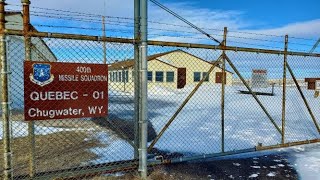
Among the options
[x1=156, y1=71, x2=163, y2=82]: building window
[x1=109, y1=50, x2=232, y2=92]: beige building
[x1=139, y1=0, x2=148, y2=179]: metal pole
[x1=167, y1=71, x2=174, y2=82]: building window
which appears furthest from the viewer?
[x1=167, y1=71, x2=174, y2=82]: building window

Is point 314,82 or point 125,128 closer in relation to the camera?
point 314,82

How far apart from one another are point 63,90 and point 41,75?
0.39 m

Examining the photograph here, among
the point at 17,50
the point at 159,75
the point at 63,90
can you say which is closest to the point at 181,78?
the point at 159,75

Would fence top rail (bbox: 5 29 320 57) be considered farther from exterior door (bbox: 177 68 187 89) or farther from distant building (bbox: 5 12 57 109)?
exterior door (bbox: 177 68 187 89)

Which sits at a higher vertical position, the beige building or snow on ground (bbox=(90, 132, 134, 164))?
the beige building

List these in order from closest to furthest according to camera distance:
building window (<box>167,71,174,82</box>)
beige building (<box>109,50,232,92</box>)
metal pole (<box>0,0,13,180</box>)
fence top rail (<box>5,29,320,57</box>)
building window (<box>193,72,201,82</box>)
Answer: metal pole (<box>0,0,13,180</box>) → fence top rail (<box>5,29,320,57</box>) → beige building (<box>109,50,232,92</box>) → building window (<box>167,71,174,82</box>) → building window (<box>193,72,201,82</box>)

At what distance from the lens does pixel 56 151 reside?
24.7 ft

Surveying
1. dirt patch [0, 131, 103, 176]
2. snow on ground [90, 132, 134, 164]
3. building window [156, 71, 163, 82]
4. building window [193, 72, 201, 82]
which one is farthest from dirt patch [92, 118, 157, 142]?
building window [193, 72, 201, 82]

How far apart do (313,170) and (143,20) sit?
4472mm

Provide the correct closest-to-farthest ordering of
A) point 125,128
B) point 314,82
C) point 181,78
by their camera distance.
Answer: point 314,82
point 125,128
point 181,78

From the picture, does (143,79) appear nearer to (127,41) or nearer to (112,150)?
(127,41)

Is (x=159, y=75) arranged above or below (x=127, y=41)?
above

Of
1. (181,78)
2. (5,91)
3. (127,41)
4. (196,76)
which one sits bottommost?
(5,91)

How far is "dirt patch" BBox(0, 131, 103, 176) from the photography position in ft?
21.0
